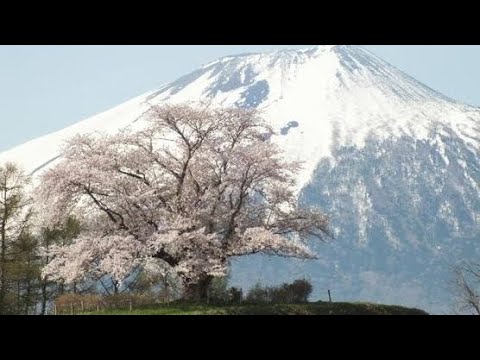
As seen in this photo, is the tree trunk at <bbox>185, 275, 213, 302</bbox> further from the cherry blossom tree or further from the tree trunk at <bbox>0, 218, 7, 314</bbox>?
the tree trunk at <bbox>0, 218, 7, 314</bbox>

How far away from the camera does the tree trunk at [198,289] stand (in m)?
36.6

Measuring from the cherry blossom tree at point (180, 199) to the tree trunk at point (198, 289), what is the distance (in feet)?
0.19

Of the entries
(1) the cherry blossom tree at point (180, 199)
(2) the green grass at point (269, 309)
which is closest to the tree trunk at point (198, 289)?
(1) the cherry blossom tree at point (180, 199)

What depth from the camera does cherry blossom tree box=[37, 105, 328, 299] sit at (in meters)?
35.2

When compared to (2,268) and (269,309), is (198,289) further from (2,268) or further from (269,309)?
(2,268)

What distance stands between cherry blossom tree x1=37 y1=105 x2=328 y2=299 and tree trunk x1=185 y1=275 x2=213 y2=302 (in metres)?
0.06

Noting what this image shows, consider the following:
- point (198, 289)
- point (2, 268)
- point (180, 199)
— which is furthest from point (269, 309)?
point (2, 268)

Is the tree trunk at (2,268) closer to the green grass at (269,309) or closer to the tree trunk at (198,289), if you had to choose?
the green grass at (269,309)

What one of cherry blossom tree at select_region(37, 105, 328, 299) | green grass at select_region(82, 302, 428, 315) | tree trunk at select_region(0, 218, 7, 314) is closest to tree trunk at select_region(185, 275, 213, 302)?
cherry blossom tree at select_region(37, 105, 328, 299)

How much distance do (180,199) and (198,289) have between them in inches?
191
